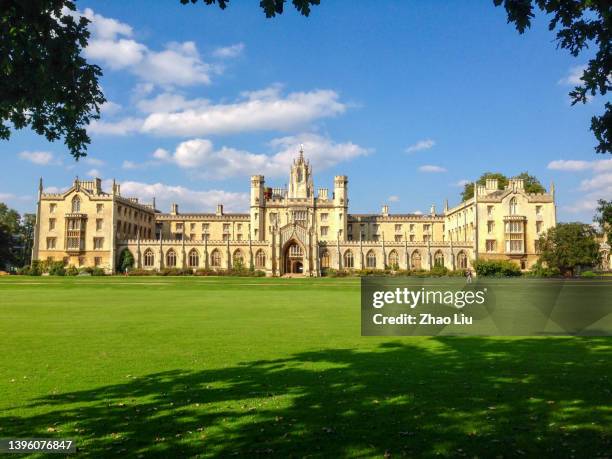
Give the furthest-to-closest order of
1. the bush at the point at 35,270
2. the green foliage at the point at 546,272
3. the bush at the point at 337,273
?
the bush at the point at 337,273 < the bush at the point at 35,270 < the green foliage at the point at 546,272

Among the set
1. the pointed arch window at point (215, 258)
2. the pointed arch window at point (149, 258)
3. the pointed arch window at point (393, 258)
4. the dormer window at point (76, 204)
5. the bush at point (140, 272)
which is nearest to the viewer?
the bush at point (140, 272)

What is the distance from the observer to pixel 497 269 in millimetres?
69000

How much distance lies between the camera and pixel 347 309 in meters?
23.2

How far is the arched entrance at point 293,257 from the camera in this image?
80125 millimetres

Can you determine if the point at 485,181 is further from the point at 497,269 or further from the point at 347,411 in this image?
the point at 347,411

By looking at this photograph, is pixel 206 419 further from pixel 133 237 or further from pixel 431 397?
pixel 133 237

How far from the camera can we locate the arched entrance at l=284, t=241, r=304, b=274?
80125mm

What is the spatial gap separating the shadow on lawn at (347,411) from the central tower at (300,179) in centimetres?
8548

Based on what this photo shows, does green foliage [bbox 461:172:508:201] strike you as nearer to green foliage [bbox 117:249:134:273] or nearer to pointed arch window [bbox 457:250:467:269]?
pointed arch window [bbox 457:250:467:269]

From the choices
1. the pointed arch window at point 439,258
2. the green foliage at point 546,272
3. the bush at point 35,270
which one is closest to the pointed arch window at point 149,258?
the bush at point 35,270

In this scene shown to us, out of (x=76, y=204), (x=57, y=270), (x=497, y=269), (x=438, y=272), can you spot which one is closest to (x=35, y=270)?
(x=57, y=270)

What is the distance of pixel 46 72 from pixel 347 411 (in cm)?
638

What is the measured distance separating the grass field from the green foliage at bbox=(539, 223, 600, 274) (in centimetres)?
5456

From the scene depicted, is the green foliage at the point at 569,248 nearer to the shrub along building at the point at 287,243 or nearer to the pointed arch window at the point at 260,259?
the shrub along building at the point at 287,243
